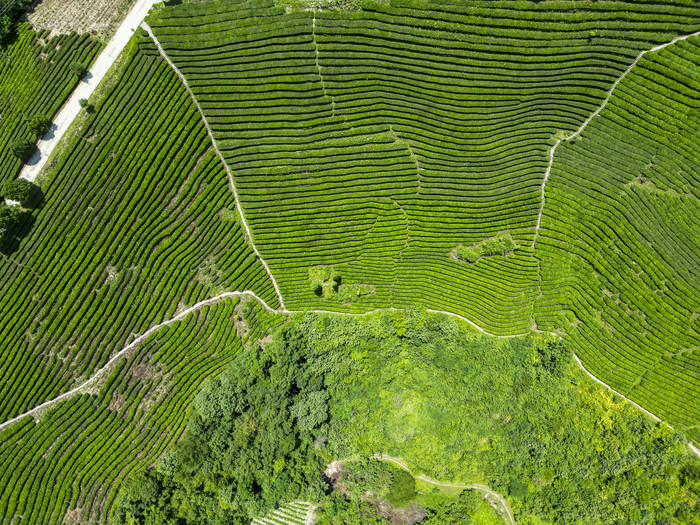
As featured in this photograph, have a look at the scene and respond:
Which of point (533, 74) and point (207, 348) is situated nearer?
point (533, 74)

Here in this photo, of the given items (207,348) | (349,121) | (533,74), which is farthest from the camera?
(207,348)

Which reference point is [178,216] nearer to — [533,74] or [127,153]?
[127,153]

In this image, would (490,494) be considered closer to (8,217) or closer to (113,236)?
(113,236)

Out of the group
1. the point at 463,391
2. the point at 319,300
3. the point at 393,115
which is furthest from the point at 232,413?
the point at 393,115

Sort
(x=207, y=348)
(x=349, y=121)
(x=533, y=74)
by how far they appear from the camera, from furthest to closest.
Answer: (x=207, y=348) < (x=349, y=121) < (x=533, y=74)

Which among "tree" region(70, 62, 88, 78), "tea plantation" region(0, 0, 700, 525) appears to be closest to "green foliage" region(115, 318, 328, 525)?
"tea plantation" region(0, 0, 700, 525)

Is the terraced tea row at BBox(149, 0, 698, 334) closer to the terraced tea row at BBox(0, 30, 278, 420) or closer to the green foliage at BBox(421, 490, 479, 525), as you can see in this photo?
the terraced tea row at BBox(0, 30, 278, 420)

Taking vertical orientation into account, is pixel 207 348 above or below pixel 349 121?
below
